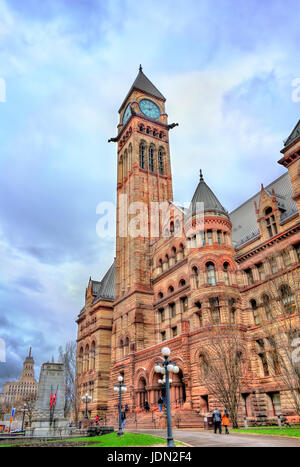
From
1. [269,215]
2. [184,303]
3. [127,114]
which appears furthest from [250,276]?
[127,114]

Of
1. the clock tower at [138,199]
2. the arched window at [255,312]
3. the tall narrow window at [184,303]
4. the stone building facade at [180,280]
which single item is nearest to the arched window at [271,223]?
the stone building facade at [180,280]

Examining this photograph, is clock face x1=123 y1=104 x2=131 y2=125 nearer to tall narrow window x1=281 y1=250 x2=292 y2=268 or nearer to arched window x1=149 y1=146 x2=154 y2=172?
arched window x1=149 y1=146 x2=154 y2=172

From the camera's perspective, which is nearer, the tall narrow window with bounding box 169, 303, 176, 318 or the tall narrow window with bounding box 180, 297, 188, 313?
the tall narrow window with bounding box 180, 297, 188, 313

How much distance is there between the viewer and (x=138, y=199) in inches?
2315

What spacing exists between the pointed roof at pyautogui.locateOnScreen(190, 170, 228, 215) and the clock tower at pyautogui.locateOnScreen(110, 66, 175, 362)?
13546 millimetres

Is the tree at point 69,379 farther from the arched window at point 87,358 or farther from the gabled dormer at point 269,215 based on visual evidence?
the gabled dormer at point 269,215

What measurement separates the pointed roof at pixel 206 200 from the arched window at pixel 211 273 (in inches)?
Result: 257

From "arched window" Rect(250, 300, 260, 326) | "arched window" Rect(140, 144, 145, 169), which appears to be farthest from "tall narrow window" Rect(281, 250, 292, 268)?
"arched window" Rect(140, 144, 145, 169)

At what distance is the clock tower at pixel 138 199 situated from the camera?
5059 centimetres

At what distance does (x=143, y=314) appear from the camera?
49719 millimetres

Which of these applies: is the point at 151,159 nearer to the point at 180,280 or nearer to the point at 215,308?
the point at 180,280

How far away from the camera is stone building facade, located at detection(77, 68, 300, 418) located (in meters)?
33.9

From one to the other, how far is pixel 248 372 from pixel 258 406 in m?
2.91

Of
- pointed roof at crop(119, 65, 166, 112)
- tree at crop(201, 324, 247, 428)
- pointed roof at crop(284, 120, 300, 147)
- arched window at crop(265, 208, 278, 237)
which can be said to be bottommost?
tree at crop(201, 324, 247, 428)
